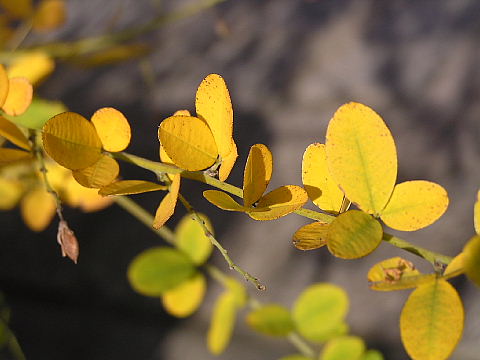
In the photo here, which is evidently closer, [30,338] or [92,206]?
[92,206]

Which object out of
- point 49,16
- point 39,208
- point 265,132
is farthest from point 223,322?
point 265,132

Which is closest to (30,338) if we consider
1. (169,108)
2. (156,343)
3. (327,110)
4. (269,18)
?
(156,343)

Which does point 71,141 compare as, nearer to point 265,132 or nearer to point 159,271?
point 159,271

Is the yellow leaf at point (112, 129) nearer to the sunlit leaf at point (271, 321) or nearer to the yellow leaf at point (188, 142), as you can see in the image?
the yellow leaf at point (188, 142)

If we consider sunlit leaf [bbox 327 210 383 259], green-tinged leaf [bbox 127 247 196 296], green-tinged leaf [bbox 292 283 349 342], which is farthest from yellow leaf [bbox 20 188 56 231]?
sunlit leaf [bbox 327 210 383 259]

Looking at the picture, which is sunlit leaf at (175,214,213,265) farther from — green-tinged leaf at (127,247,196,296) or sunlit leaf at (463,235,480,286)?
sunlit leaf at (463,235,480,286)

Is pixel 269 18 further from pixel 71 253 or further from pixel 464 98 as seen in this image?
pixel 71 253
